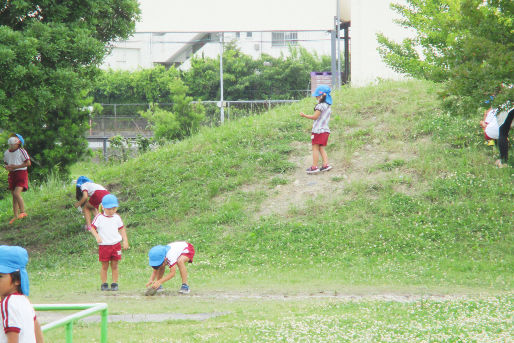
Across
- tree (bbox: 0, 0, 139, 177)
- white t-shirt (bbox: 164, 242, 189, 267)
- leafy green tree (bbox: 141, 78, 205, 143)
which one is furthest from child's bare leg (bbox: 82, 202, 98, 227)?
leafy green tree (bbox: 141, 78, 205, 143)

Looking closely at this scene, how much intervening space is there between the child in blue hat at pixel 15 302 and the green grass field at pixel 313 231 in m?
0.63

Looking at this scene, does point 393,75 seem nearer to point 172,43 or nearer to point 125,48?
point 172,43

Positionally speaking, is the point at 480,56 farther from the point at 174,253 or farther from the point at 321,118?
the point at 174,253

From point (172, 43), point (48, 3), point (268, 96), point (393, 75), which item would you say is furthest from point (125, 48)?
point (48, 3)

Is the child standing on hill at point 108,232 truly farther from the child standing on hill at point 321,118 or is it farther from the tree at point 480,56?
the tree at point 480,56

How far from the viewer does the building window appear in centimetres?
5750

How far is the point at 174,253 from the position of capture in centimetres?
928

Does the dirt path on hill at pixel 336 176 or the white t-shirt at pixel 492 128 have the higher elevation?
the white t-shirt at pixel 492 128

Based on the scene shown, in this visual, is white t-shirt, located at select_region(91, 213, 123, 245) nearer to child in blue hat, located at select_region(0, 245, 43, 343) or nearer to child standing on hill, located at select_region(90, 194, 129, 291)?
child standing on hill, located at select_region(90, 194, 129, 291)

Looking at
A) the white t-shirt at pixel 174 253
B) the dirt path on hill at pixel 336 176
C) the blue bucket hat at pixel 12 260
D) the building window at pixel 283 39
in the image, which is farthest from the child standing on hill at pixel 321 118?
the building window at pixel 283 39

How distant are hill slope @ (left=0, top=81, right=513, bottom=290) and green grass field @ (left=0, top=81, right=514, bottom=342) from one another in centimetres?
4

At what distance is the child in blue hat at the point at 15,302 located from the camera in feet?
12.3

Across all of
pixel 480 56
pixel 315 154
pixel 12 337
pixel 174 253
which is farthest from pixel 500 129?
pixel 12 337

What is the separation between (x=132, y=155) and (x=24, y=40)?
40.2 feet
